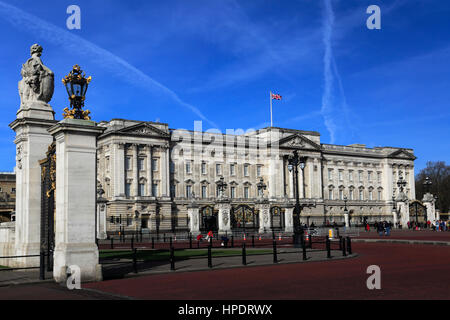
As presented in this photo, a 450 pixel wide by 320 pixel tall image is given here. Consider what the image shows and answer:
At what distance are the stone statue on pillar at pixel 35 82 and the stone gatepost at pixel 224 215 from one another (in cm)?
3291

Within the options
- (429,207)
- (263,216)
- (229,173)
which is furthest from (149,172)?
(429,207)

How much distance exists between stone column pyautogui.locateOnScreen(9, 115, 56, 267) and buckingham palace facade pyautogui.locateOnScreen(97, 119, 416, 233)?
127ft

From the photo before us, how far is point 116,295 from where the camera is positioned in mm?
11344

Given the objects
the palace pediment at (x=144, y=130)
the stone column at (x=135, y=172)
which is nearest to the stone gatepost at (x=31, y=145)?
the palace pediment at (x=144, y=130)

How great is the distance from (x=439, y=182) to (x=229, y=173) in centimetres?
6009

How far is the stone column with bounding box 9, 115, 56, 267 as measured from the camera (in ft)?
57.7

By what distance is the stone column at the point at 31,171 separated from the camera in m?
17.6

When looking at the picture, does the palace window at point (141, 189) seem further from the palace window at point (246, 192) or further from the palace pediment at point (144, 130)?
the palace window at point (246, 192)

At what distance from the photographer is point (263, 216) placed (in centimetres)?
5406

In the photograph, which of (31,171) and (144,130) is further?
(144,130)

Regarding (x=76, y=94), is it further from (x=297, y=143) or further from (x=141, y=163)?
(x=297, y=143)

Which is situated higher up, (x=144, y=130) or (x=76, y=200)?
(x=144, y=130)

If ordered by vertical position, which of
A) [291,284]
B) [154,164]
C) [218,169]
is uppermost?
[154,164]
